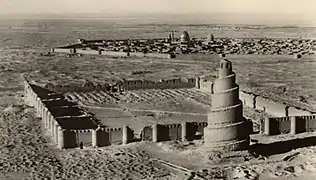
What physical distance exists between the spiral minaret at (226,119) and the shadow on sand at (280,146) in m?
0.75

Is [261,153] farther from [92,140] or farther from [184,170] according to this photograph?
[92,140]

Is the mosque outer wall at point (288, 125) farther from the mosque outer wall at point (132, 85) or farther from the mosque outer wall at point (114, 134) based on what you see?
the mosque outer wall at point (132, 85)

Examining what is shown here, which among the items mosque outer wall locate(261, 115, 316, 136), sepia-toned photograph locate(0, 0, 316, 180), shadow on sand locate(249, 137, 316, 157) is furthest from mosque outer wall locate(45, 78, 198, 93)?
shadow on sand locate(249, 137, 316, 157)

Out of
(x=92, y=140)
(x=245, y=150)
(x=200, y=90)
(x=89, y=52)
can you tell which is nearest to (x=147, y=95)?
(x=200, y=90)

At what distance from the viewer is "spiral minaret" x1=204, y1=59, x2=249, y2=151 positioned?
58.8ft

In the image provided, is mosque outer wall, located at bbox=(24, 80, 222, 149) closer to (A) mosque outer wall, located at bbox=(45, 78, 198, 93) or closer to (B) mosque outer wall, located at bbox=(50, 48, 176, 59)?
(A) mosque outer wall, located at bbox=(45, 78, 198, 93)

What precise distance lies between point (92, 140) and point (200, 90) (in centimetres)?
1325

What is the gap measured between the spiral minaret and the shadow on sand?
29.5 inches

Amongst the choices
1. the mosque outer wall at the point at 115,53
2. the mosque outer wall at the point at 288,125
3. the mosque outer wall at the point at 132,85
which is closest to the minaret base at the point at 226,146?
the mosque outer wall at the point at 288,125

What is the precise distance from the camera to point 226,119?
18.0m

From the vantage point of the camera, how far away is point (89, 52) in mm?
57406

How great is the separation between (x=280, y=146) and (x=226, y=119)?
105 inches

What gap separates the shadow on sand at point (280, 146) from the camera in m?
→ 18.6

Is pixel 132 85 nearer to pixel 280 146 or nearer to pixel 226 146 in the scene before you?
pixel 280 146
